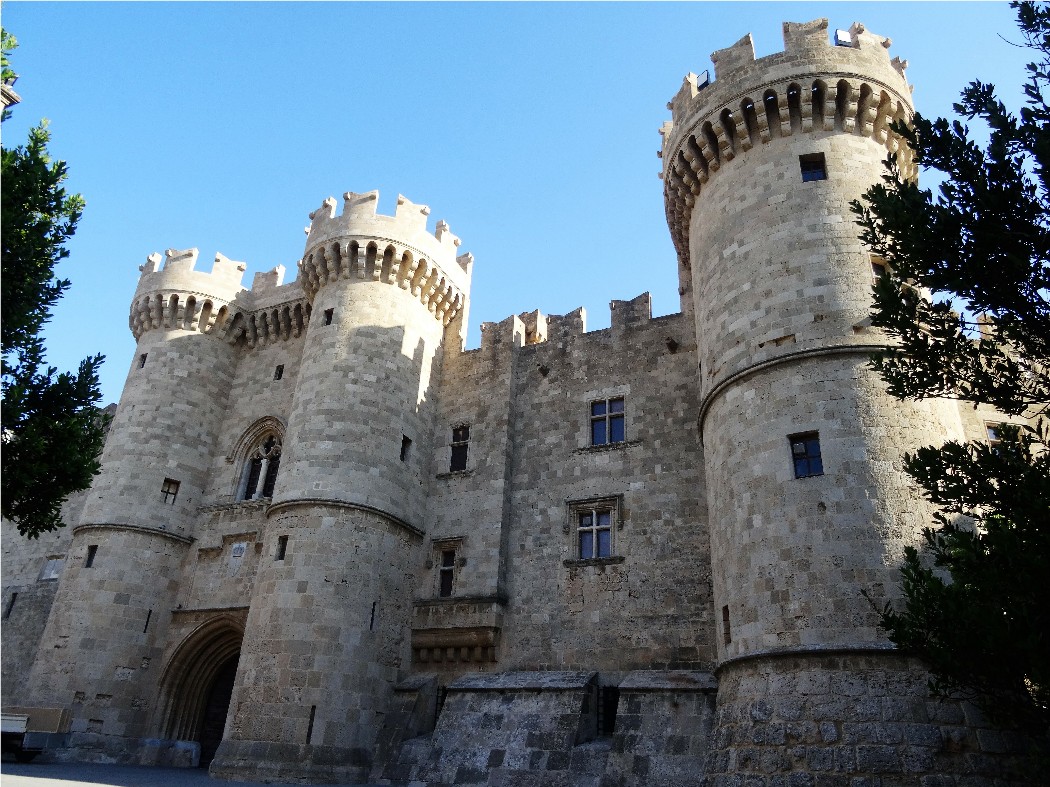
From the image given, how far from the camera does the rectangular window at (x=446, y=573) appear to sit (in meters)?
16.7

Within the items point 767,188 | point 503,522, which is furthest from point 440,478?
point 767,188

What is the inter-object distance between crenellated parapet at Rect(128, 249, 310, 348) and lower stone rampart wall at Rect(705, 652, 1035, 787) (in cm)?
1537

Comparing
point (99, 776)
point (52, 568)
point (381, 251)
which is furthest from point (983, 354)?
point (52, 568)

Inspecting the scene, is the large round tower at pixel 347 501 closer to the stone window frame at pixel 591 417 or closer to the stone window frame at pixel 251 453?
the stone window frame at pixel 251 453

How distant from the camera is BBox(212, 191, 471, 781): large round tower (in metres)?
14.2

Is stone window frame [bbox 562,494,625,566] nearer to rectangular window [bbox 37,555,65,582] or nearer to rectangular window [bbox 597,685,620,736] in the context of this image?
rectangular window [bbox 597,685,620,736]

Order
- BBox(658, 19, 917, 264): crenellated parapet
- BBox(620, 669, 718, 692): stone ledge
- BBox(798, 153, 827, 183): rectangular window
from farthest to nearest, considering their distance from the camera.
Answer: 1. BBox(658, 19, 917, 264): crenellated parapet
2. BBox(798, 153, 827, 183): rectangular window
3. BBox(620, 669, 718, 692): stone ledge

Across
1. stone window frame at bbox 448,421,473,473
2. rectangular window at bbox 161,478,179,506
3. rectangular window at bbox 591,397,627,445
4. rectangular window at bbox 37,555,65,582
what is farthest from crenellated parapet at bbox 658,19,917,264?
rectangular window at bbox 37,555,65,582

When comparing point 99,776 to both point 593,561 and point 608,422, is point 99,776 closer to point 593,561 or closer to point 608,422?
point 593,561

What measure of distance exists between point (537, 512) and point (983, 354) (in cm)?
1022

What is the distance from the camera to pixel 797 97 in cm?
1409

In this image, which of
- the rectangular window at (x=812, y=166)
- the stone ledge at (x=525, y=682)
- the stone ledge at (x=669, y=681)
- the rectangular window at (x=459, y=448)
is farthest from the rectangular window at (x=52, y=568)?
the rectangular window at (x=812, y=166)

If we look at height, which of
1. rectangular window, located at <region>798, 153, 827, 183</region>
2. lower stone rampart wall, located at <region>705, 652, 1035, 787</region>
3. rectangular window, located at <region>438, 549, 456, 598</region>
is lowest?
lower stone rampart wall, located at <region>705, 652, 1035, 787</region>

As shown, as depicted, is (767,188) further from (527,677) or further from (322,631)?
(322,631)
